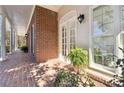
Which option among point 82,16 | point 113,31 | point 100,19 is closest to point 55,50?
point 82,16

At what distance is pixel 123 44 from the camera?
2.36 m

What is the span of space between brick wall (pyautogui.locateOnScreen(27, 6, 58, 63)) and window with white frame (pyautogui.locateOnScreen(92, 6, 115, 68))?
1924 mm

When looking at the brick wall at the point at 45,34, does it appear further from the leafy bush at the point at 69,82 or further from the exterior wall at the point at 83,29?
the leafy bush at the point at 69,82

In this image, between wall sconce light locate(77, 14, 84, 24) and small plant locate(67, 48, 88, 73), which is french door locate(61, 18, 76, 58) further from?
small plant locate(67, 48, 88, 73)

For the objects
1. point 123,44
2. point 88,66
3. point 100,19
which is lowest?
point 88,66

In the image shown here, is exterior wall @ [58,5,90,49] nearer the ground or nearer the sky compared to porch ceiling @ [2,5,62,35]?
nearer the ground

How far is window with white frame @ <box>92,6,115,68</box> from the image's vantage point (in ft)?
8.44

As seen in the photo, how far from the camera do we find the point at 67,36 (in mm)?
4031

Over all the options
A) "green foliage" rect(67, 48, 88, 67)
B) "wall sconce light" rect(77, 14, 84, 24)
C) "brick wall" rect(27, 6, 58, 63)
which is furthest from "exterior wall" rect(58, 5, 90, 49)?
"brick wall" rect(27, 6, 58, 63)

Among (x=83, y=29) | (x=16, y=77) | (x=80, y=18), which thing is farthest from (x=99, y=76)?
(x=16, y=77)

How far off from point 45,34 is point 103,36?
8.36 feet

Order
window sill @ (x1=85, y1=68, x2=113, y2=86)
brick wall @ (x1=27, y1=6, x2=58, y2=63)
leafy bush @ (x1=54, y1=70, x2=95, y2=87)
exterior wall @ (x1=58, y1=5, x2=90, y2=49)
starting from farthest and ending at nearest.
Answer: brick wall @ (x1=27, y1=6, x2=58, y2=63), exterior wall @ (x1=58, y1=5, x2=90, y2=49), window sill @ (x1=85, y1=68, x2=113, y2=86), leafy bush @ (x1=54, y1=70, x2=95, y2=87)
